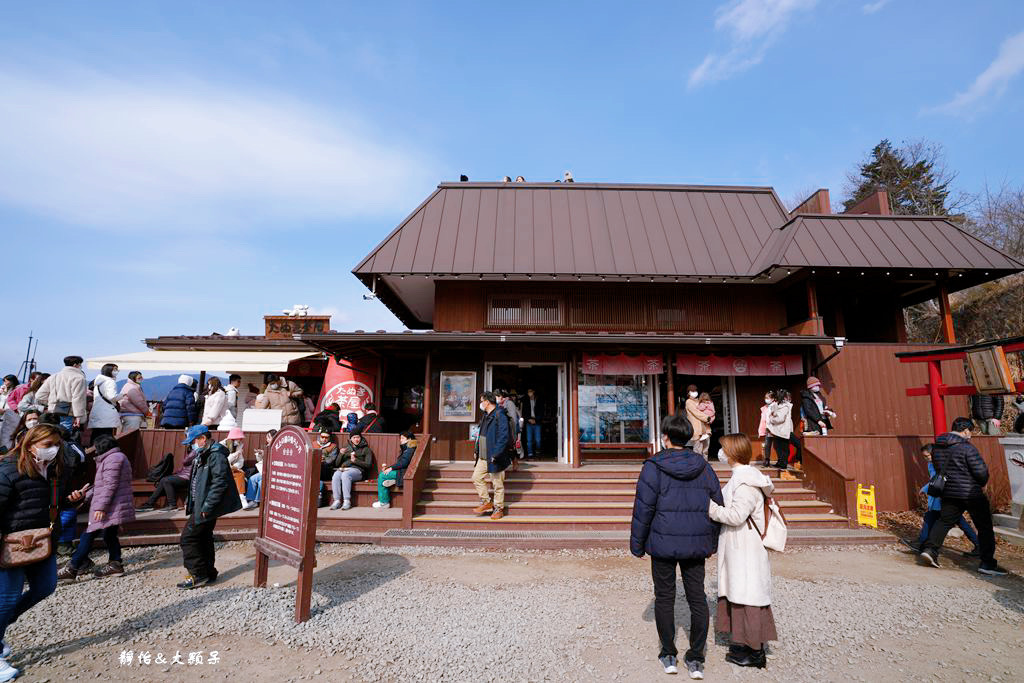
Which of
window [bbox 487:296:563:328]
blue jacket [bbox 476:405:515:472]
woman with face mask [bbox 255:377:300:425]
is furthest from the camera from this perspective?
window [bbox 487:296:563:328]

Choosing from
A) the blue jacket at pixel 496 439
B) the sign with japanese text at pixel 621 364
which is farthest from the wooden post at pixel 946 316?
the blue jacket at pixel 496 439

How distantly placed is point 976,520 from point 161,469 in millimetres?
12911

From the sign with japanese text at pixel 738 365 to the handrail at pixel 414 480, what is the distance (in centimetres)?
627

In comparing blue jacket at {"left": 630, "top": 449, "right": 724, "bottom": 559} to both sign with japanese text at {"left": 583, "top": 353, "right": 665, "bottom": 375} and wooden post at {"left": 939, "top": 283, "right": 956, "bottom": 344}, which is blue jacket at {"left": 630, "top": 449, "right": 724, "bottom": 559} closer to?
sign with japanese text at {"left": 583, "top": 353, "right": 665, "bottom": 375}

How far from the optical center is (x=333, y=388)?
12430 millimetres

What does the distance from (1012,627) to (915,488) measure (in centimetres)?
541

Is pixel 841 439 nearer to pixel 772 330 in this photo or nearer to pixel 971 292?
pixel 772 330

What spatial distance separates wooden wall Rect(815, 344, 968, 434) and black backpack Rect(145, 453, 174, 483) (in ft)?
46.4

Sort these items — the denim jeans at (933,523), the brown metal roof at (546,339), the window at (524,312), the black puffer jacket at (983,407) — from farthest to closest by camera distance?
the window at (524,312) < the brown metal roof at (546,339) < the black puffer jacket at (983,407) < the denim jeans at (933,523)

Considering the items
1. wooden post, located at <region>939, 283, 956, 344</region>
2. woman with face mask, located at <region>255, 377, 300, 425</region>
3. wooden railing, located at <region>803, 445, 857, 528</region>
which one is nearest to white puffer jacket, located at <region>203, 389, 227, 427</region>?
woman with face mask, located at <region>255, 377, 300, 425</region>

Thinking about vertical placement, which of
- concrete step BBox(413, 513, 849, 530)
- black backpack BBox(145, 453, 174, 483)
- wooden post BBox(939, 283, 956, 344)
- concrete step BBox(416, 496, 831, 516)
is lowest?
concrete step BBox(413, 513, 849, 530)

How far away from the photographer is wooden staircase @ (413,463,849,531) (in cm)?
825

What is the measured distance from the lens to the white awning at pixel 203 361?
12.5 m

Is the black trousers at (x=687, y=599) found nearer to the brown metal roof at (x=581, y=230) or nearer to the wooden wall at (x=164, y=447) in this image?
the wooden wall at (x=164, y=447)
